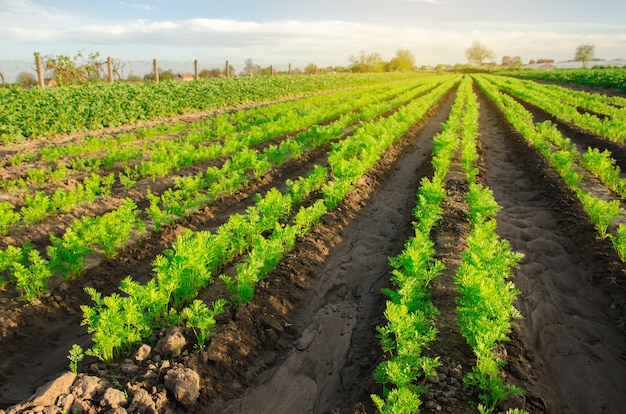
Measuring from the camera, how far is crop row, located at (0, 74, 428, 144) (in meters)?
13.7

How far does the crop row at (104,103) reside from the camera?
1374cm

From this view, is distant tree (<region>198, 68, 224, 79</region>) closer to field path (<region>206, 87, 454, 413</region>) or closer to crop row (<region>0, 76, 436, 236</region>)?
crop row (<region>0, 76, 436, 236</region>)

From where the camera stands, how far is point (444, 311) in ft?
16.0

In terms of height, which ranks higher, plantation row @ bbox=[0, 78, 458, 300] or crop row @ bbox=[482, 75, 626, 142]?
crop row @ bbox=[482, 75, 626, 142]

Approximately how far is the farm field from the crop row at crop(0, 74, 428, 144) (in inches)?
216

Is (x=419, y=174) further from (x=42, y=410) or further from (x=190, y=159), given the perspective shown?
(x=42, y=410)

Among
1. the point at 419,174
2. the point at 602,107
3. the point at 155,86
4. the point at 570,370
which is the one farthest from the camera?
the point at 155,86

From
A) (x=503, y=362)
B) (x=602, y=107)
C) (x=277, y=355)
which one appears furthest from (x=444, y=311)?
(x=602, y=107)

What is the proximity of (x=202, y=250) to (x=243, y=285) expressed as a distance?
2.09 feet

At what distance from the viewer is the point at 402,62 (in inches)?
4469

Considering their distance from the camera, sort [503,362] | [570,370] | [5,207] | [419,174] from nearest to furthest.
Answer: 1. [503,362]
2. [570,370]
3. [5,207]
4. [419,174]

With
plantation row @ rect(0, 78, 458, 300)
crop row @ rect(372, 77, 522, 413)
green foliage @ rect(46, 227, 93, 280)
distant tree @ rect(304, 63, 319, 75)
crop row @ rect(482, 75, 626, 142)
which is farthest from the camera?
distant tree @ rect(304, 63, 319, 75)

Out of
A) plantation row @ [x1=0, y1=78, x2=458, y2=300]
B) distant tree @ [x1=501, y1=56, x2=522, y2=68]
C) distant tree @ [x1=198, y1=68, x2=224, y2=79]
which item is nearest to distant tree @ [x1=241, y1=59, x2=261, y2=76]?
distant tree @ [x1=198, y1=68, x2=224, y2=79]

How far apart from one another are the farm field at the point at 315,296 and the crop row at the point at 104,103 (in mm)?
5485
